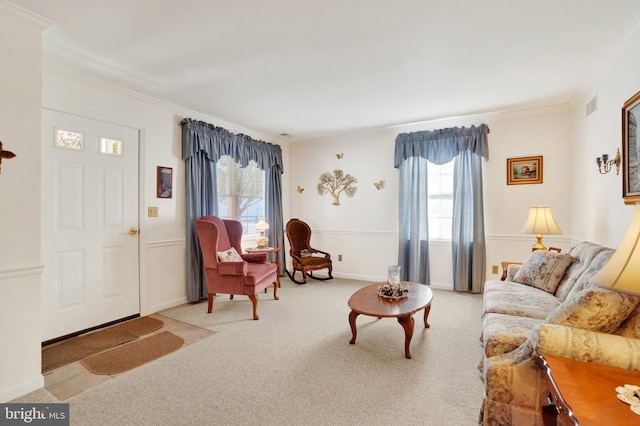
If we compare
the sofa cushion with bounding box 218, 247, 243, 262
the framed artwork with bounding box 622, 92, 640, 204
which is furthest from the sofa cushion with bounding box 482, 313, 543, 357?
the sofa cushion with bounding box 218, 247, 243, 262

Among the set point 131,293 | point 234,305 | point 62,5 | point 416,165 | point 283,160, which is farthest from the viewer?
point 283,160

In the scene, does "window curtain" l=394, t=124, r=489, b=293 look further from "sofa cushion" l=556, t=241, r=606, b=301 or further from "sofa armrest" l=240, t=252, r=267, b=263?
"sofa armrest" l=240, t=252, r=267, b=263

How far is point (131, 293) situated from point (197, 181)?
1.52 m

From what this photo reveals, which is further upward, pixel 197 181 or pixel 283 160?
pixel 283 160

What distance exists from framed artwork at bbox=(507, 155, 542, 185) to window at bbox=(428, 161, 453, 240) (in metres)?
0.76

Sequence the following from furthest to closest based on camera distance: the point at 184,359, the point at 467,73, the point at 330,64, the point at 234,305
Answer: the point at 234,305, the point at 467,73, the point at 330,64, the point at 184,359

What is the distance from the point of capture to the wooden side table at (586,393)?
865 millimetres

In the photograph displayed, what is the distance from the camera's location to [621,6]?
195 centimetres

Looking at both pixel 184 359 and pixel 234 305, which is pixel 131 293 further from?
pixel 184 359

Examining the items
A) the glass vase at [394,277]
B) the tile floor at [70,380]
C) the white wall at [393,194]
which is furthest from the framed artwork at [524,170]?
the tile floor at [70,380]

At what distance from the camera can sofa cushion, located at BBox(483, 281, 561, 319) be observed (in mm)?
2261

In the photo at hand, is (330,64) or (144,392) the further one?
(330,64)

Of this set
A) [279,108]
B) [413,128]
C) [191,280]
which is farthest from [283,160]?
[191,280]

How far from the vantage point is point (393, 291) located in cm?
283
